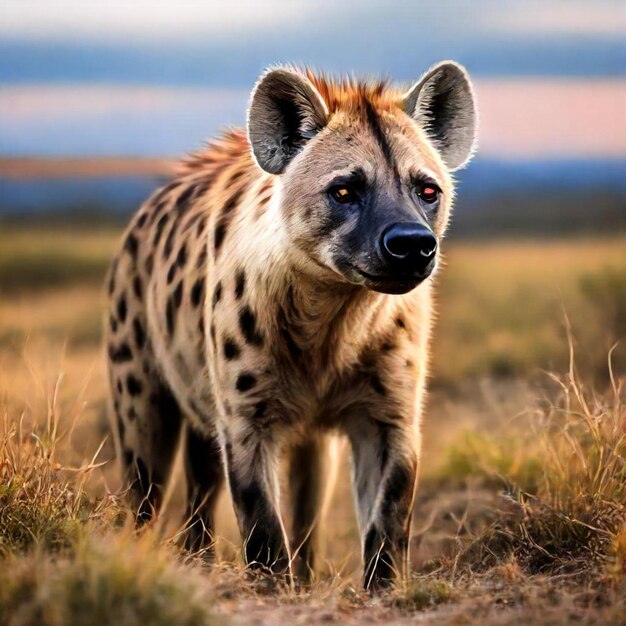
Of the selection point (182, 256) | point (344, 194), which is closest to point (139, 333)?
point (182, 256)

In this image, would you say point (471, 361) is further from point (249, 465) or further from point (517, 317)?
point (249, 465)

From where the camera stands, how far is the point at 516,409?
7.53 m

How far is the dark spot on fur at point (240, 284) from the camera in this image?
477 centimetres

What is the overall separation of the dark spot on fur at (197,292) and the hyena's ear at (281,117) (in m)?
0.90

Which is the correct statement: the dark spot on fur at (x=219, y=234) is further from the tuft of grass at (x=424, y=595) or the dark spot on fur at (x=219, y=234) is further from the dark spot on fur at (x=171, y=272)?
the tuft of grass at (x=424, y=595)

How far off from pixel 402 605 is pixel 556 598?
526 millimetres

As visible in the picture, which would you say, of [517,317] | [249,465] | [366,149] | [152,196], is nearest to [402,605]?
[249,465]

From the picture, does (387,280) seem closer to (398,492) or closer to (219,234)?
(398,492)

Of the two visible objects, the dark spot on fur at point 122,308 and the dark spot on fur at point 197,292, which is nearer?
the dark spot on fur at point 197,292

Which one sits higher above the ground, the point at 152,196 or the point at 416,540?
the point at 152,196

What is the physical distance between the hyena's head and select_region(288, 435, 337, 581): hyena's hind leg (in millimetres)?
1524

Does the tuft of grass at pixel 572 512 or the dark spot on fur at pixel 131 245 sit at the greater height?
the dark spot on fur at pixel 131 245

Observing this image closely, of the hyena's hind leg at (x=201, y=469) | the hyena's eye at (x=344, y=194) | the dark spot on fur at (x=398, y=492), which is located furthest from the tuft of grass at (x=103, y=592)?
the hyena's hind leg at (x=201, y=469)

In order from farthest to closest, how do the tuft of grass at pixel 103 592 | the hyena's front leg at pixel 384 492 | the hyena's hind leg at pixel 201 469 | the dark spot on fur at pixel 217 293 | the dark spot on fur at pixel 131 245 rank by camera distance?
1. the dark spot on fur at pixel 131 245
2. the hyena's hind leg at pixel 201 469
3. the dark spot on fur at pixel 217 293
4. the hyena's front leg at pixel 384 492
5. the tuft of grass at pixel 103 592
